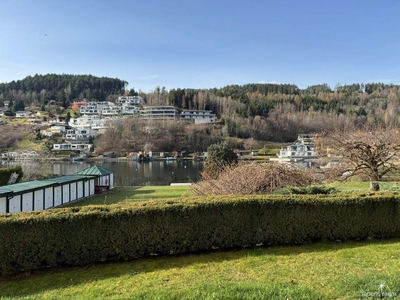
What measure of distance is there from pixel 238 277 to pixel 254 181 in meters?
7.07

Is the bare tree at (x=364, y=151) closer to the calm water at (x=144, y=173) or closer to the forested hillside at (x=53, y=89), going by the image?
the calm water at (x=144, y=173)

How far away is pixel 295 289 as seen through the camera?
186 inches

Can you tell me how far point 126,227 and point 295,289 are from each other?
3748 mm

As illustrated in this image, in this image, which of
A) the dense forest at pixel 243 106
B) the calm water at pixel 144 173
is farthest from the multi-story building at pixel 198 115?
the calm water at pixel 144 173

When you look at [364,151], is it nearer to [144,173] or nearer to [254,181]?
[254,181]

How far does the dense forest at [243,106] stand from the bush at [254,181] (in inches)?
3002

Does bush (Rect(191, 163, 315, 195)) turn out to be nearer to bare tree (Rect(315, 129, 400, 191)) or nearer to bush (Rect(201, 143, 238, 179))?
bare tree (Rect(315, 129, 400, 191))

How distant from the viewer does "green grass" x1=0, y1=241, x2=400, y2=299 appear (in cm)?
469

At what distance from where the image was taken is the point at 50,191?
17953mm

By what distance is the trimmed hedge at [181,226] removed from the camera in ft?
21.2

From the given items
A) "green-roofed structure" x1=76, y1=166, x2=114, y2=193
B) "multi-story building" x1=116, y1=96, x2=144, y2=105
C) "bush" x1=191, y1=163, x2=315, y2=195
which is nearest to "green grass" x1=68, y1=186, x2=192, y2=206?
"green-roofed structure" x1=76, y1=166, x2=114, y2=193

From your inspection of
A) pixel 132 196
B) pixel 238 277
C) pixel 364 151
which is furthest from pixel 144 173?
pixel 238 277

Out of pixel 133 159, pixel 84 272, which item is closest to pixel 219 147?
pixel 84 272

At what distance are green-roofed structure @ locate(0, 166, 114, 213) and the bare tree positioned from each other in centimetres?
1657
